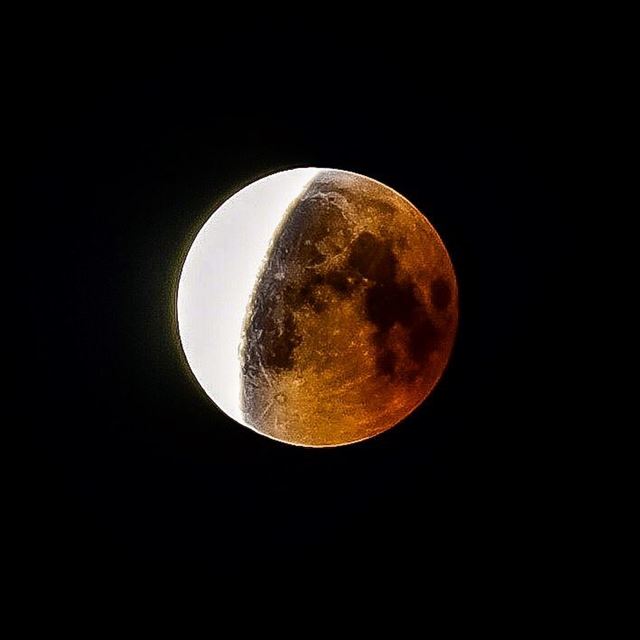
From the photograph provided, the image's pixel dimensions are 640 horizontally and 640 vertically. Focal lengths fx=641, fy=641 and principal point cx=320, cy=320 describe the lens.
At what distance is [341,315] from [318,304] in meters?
0.08

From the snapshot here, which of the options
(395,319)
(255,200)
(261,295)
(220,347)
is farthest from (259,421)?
(255,200)

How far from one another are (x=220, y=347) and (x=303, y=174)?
64cm

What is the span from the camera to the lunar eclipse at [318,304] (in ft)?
6.38

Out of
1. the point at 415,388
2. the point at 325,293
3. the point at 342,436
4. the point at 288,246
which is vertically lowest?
the point at 342,436

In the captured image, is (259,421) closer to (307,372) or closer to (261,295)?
(307,372)

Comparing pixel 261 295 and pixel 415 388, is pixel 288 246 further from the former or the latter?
pixel 415 388

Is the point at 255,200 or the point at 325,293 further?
the point at 255,200

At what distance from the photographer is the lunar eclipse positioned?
1.94 meters

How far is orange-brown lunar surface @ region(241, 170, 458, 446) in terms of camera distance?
1938mm

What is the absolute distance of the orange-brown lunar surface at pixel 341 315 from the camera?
194 cm

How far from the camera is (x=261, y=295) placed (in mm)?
1991

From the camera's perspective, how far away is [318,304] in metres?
1.93

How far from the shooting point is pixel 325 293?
192 cm

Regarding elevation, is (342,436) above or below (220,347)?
below
